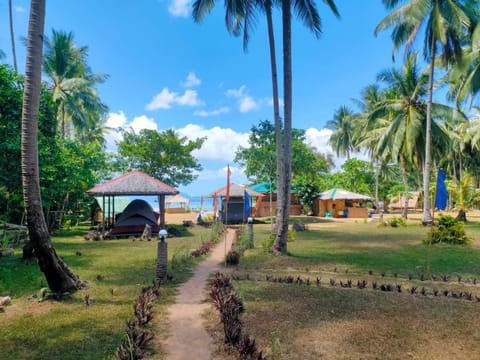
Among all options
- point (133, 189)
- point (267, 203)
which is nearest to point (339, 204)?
point (267, 203)

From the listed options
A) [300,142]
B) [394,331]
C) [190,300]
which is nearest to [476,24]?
[300,142]

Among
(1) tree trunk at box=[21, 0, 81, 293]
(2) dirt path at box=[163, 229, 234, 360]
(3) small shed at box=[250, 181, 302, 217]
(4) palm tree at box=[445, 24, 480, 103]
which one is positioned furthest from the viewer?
(3) small shed at box=[250, 181, 302, 217]

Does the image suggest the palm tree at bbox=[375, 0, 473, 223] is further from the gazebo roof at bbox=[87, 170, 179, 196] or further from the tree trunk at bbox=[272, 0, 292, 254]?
the gazebo roof at bbox=[87, 170, 179, 196]

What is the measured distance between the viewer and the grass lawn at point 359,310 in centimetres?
382

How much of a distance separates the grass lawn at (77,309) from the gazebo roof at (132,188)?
6.15 meters

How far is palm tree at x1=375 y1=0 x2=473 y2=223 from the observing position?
15945 millimetres

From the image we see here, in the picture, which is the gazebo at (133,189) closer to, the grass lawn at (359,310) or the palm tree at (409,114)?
the grass lawn at (359,310)

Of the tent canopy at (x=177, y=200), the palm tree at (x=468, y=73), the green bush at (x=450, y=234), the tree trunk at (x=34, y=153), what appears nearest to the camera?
the tree trunk at (x=34, y=153)

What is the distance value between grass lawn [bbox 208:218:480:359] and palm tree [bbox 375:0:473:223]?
1184 centimetres

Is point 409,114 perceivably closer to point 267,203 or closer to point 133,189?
point 267,203

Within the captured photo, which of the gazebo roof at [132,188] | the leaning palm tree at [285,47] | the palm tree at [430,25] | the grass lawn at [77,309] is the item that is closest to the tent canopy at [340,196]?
the palm tree at [430,25]

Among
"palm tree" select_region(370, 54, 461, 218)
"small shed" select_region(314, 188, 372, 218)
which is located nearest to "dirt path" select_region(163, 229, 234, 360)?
"palm tree" select_region(370, 54, 461, 218)

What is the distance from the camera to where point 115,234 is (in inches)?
619

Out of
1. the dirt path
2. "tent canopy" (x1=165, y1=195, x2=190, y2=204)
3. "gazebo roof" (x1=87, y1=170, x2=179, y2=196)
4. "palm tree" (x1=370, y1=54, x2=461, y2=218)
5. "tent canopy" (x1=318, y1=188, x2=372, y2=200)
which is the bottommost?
the dirt path
